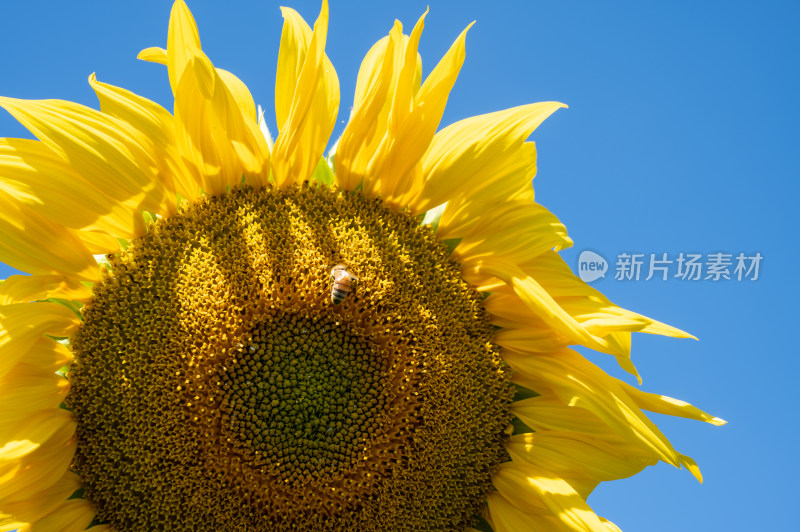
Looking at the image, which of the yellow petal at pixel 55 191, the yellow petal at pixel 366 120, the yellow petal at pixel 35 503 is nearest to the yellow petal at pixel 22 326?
the yellow petal at pixel 55 191

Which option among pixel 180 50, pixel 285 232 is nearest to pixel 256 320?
pixel 285 232

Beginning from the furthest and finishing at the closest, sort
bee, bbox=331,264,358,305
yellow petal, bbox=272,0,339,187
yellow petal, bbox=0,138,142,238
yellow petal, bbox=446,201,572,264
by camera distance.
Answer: yellow petal, bbox=446,201,572,264
yellow petal, bbox=272,0,339,187
yellow petal, bbox=0,138,142,238
bee, bbox=331,264,358,305

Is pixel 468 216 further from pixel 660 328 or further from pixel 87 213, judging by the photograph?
pixel 87 213

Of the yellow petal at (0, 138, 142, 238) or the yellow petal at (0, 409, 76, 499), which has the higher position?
the yellow petal at (0, 138, 142, 238)

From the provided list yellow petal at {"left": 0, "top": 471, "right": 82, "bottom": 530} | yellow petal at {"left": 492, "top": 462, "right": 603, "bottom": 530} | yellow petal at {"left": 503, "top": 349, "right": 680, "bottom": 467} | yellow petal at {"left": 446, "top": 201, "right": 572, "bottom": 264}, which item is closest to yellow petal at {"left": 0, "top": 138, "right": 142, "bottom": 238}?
yellow petal at {"left": 0, "top": 471, "right": 82, "bottom": 530}

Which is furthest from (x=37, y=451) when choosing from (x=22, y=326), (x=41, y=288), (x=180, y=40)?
(x=180, y=40)

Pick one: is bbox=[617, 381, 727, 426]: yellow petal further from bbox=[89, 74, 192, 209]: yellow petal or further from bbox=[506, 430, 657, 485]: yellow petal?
bbox=[89, 74, 192, 209]: yellow petal
